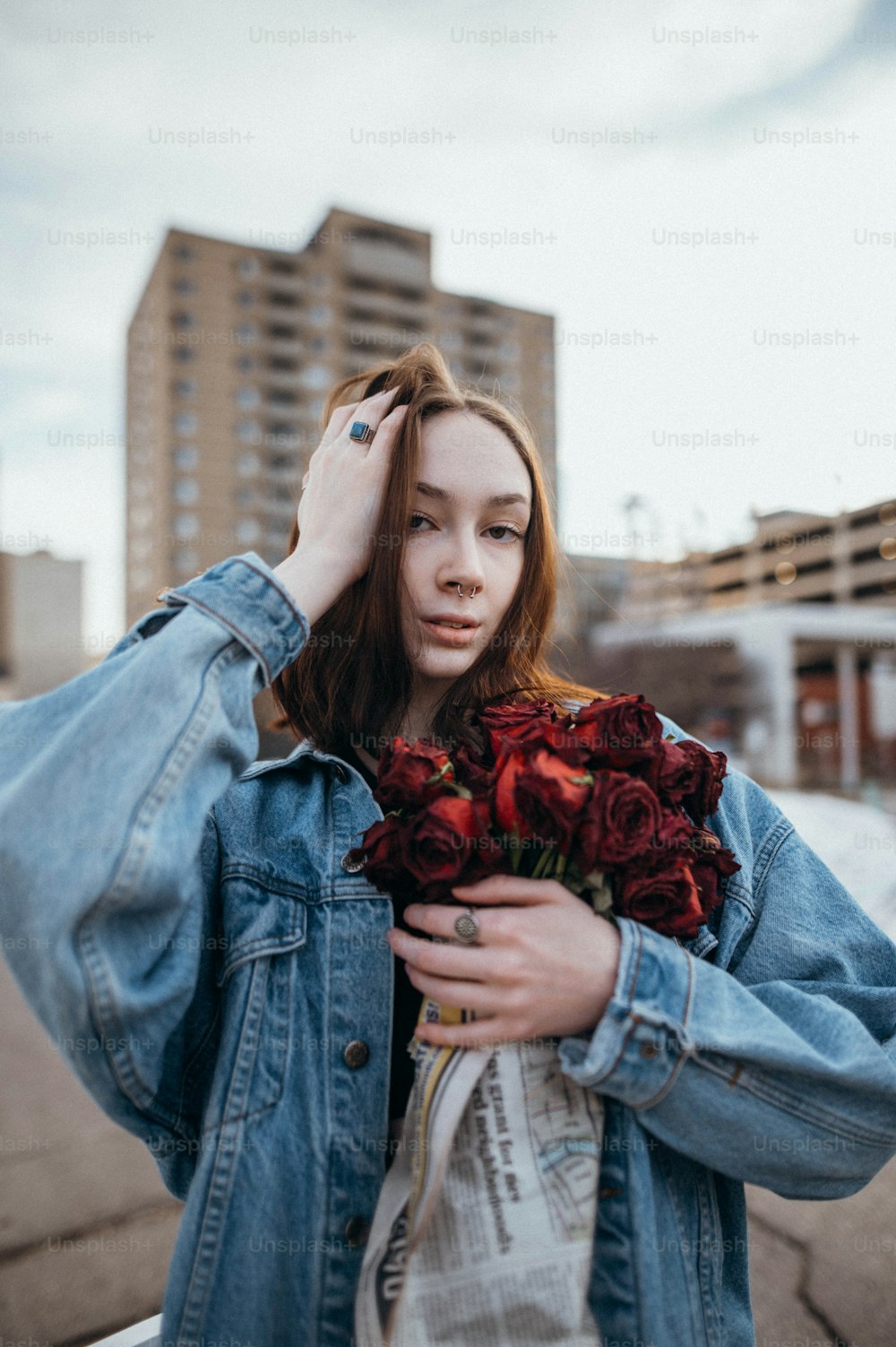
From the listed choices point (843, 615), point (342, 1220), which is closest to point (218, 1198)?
point (342, 1220)

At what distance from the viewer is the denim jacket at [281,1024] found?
943 mm

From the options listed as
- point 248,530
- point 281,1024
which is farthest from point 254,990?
point 248,530

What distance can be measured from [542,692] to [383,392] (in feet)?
2.32

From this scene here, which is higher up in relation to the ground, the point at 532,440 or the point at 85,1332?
the point at 532,440

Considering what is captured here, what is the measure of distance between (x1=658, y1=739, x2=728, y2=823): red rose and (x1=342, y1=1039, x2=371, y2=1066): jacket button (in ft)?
1.95

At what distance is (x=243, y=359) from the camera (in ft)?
145

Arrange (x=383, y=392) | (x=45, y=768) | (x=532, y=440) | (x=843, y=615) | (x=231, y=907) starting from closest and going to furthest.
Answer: (x=45, y=768)
(x=231, y=907)
(x=383, y=392)
(x=532, y=440)
(x=843, y=615)

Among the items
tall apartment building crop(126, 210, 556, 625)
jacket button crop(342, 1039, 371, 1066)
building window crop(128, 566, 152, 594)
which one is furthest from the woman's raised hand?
building window crop(128, 566, 152, 594)

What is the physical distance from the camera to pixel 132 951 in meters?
0.98

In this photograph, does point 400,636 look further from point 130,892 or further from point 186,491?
point 186,491

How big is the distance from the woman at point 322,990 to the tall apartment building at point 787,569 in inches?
1121

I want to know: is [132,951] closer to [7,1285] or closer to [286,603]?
[286,603]

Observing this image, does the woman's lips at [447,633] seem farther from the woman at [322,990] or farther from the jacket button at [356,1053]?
the jacket button at [356,1053]

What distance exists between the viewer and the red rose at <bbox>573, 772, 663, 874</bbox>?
0.94m
